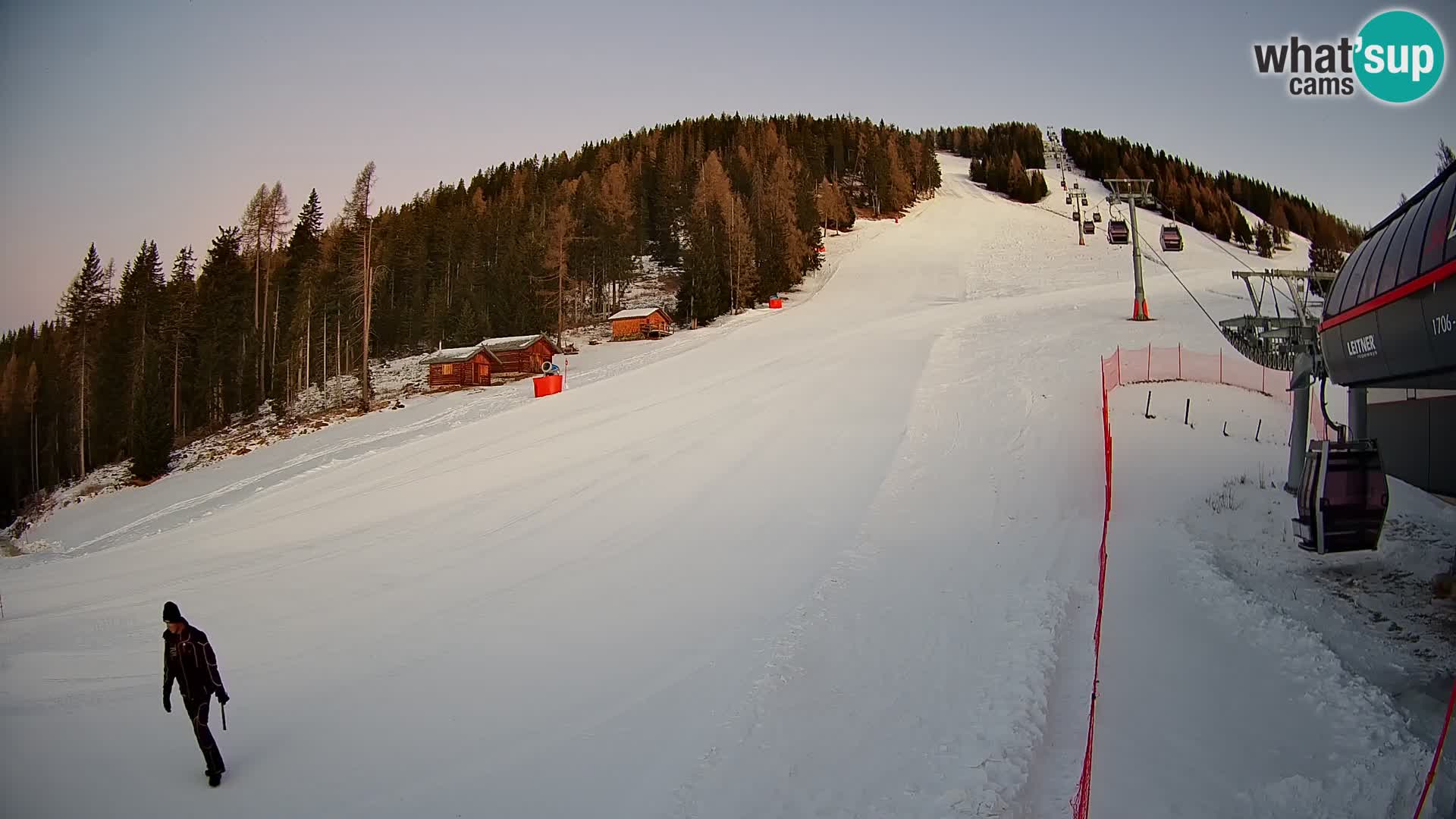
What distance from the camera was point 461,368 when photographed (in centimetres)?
4378

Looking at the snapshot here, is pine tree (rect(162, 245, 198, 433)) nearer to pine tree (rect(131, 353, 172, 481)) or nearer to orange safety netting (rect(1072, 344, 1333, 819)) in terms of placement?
pine tree (rect(131, 353, 172, 481))

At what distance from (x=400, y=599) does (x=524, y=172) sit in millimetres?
100522

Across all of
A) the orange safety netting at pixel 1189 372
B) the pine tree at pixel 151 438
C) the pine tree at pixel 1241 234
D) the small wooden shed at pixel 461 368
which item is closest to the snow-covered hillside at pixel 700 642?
the orange safety netting at pixel 1189 372

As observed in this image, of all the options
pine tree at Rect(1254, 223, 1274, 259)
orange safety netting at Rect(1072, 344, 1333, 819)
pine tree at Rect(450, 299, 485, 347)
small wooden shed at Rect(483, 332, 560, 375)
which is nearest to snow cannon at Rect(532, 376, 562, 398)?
small wooden shed at Rect(483, 332, 560, 375)

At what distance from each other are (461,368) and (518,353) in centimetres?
359

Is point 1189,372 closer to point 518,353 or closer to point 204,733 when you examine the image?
point 204,733

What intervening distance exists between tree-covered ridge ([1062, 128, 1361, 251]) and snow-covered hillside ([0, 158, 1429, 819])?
174 feet

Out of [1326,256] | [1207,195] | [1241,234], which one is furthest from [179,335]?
[1207,195]

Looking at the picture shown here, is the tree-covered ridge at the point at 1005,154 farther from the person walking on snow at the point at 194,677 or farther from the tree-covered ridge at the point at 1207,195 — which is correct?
the person walking on snow at the point at 194,677

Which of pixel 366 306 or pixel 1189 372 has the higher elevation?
pixel 366 306

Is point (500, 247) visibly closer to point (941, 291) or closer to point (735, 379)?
point (941, 291)

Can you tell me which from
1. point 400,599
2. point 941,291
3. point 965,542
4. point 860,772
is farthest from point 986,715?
point 941,291

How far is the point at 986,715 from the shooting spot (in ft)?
22.9

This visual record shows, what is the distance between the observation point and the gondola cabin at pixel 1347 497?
904 cm
